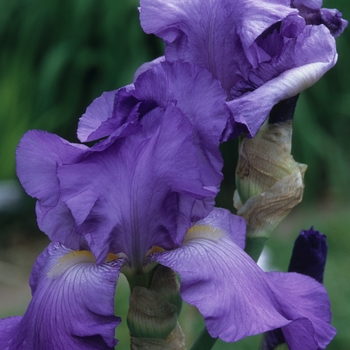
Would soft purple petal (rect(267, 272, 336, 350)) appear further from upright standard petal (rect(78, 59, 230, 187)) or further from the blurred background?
the blurred background

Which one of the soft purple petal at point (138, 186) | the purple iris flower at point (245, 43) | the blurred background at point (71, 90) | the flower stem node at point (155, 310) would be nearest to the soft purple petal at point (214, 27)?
the purple iris flower at point (245, 43)

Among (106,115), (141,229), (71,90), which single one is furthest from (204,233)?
(71,90)

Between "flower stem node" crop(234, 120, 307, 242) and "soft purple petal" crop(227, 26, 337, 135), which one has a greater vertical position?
"soft purple petal" crop(227, 26, 337, 135)

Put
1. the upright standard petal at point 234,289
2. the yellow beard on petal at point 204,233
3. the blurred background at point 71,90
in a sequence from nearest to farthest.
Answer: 1. the upright standard petal at point 234,289
2. the yellow beard on petal at point 204,233
3. the blurred background at point 71,90

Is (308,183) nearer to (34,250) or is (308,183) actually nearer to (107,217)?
(34,250)

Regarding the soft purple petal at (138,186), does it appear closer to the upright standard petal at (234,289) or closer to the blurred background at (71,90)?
the upright standard petal at (234,289)

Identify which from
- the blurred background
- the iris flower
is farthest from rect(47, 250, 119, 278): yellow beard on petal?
the blurred background
